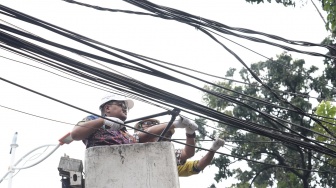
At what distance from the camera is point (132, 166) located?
15.0 feet

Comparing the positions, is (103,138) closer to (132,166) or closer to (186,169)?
(132,166)

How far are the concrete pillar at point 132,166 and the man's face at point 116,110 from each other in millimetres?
552

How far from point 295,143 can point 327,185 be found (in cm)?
1481

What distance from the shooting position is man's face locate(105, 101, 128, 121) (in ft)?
16.9

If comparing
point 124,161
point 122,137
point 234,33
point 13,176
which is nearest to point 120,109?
point 122,137

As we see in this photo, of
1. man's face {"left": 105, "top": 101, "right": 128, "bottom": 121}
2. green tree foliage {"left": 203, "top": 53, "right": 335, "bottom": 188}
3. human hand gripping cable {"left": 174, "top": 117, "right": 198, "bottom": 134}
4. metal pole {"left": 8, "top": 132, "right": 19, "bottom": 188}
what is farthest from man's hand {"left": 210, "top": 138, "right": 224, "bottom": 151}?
green tree foliage {"left": 203, "top": 53, "right": 335, "bottom": 188}

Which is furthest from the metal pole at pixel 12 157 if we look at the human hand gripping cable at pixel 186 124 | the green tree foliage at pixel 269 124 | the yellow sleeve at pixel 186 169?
the green tree foliage at pixel 269 124

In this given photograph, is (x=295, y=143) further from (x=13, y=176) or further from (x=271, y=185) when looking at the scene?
(x=271, y=185)

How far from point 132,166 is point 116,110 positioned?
715 millimetres

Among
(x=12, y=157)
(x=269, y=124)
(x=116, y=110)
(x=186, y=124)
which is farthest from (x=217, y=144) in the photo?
(x=269, y=124)

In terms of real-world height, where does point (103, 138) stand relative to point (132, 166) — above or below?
above

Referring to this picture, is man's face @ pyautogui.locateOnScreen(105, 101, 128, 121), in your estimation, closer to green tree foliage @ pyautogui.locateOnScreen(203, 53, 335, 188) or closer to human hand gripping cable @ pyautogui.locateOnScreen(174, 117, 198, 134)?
human hand gripping cable @ pyautogui.locateOnScreen(174, 117, 198, 134)

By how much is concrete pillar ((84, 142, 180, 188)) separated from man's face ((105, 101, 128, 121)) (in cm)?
55

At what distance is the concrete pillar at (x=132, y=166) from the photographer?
14.9 feet
